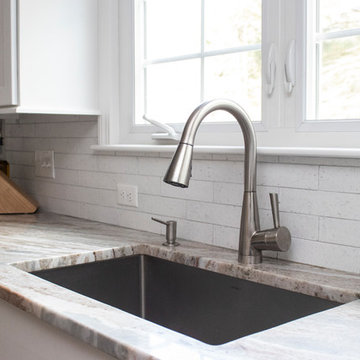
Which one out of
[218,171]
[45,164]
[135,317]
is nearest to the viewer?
[135,317]

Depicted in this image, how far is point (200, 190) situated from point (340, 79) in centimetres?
56

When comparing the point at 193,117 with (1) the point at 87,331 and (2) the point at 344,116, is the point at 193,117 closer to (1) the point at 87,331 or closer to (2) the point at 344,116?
(2) the point at 344,116

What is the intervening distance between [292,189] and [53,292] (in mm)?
680

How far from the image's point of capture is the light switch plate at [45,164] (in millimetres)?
2660

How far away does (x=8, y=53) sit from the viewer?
2.17 m

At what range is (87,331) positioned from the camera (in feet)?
3.66

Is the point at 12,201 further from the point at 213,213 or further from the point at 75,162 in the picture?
the point at 213,213

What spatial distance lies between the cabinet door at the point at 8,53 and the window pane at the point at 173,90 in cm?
47

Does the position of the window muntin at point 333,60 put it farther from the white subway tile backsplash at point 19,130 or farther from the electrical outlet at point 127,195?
the white subway tile backsplash at point 19,130

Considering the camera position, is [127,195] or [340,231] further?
[127,195]

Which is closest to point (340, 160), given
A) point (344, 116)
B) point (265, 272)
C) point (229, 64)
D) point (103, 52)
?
point (344, 116)

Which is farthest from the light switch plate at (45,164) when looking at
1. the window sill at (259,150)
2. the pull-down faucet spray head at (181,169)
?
the pull-down faucet spray head at (181,169)

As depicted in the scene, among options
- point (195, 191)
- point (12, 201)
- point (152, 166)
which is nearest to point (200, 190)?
point (195, 191)

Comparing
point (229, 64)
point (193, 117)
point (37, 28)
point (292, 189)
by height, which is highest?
point (37, 28)
